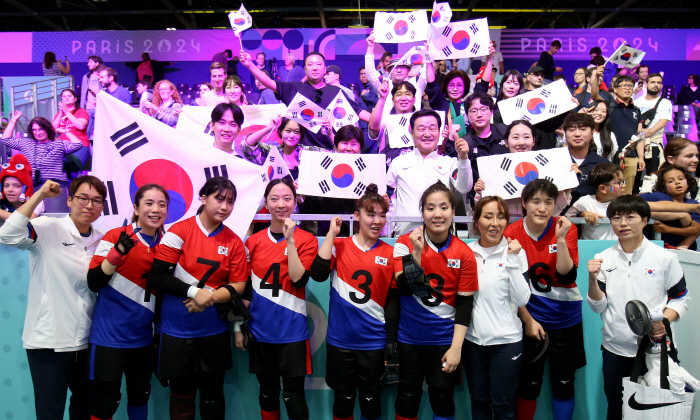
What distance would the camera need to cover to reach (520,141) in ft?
13.8

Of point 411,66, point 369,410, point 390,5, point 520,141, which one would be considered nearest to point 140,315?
point 369,410

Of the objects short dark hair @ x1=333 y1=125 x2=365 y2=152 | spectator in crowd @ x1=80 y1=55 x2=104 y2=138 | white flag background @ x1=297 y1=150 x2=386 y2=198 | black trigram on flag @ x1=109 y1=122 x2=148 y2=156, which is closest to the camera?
black trigram on flag @ x1=109 y1=122 x2=148 y2=156

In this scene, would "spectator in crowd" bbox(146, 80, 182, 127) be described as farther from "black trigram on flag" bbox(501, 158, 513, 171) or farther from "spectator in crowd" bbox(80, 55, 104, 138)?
"black trigram on flag" bbox(501, 158, 513, 171)

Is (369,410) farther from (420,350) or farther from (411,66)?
(411,66)

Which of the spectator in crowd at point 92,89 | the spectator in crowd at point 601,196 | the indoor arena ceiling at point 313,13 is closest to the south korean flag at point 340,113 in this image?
the spectator in crowd at point 601,196

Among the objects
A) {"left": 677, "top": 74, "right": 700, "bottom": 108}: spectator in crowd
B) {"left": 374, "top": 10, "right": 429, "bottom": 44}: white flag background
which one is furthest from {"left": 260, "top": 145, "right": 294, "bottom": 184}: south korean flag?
{"left": 677, "top": 74, "right": 700, "bottom": 108}: spectator in crowd

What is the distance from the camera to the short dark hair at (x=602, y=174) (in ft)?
12.8

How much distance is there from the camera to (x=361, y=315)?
3.36m

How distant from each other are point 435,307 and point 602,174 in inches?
74.9

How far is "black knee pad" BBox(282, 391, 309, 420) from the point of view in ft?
11.1

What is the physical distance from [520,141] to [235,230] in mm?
2603

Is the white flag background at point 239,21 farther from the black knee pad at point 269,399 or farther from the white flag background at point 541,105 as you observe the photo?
the black knee pad at point 269,399

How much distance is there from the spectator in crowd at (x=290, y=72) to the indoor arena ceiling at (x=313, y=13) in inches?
185

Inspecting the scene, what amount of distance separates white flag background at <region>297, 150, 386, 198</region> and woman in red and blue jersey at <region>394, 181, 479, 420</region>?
33.9 inches
